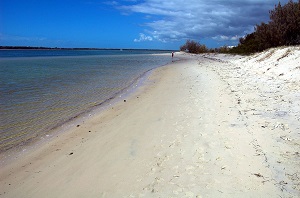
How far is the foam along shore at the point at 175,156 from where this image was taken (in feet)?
12.3

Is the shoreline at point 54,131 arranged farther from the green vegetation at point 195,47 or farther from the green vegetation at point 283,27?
the green vegetation at point 195,47

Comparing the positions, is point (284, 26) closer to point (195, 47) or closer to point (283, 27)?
point (283, 27)

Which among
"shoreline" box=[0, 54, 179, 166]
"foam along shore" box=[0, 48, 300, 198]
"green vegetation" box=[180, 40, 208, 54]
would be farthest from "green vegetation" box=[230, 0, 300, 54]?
"green vegetation" box=[180, 40, 208, 54]

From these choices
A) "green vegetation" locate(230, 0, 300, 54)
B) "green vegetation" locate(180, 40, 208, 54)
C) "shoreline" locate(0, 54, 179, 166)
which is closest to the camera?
"shoreline" locate(0, 54, 179, 166)

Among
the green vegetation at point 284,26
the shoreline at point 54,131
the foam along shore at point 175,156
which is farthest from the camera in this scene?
the green vegetation at point 284,26

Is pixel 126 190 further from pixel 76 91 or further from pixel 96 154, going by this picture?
pixel 76 91

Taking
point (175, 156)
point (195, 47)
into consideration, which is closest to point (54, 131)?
point (175, 156)

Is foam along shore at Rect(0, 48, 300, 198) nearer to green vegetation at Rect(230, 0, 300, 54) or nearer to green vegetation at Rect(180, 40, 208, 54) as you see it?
green vegetation at Rect(230, 0, 300, 54)

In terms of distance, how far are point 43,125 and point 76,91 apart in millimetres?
5855

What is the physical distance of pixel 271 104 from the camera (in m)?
7.59

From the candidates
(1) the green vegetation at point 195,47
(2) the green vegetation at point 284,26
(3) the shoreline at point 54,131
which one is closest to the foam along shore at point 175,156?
(3) the shoreline at point 54,131

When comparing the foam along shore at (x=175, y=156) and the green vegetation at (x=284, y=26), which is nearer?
the foam along shore at (x=175, y=156)

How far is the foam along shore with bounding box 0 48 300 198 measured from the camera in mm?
3762

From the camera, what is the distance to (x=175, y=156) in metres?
4.80
